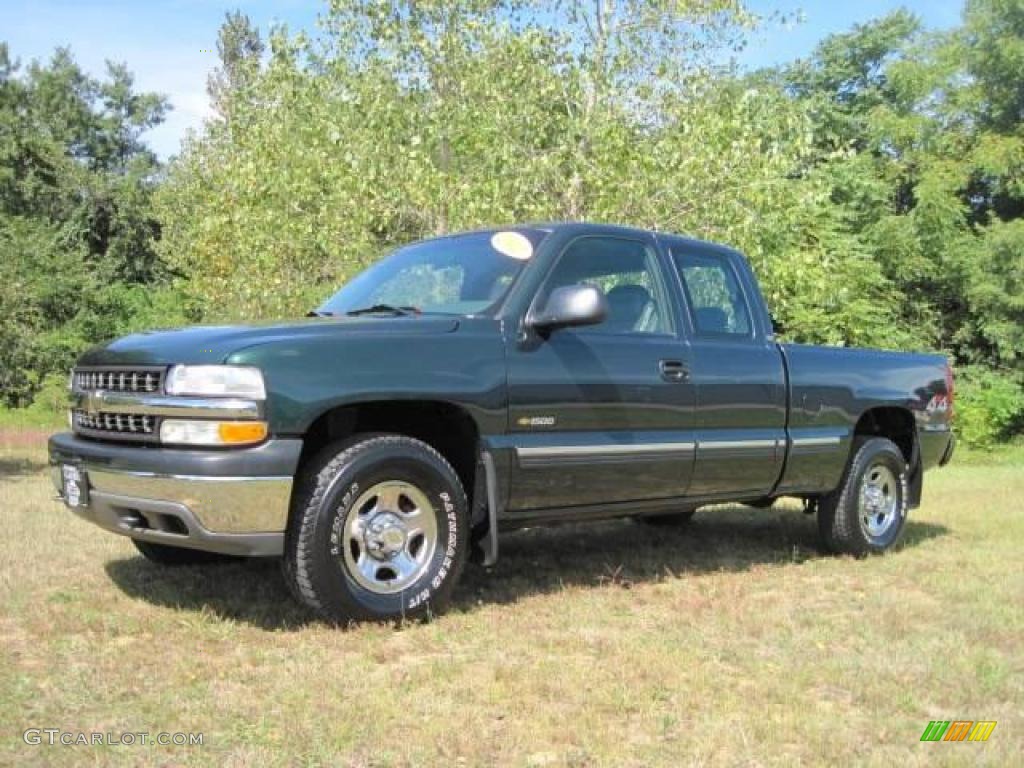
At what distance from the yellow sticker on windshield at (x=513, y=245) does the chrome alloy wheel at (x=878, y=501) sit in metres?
3.03

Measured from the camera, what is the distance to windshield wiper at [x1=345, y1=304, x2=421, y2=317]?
5340 mm

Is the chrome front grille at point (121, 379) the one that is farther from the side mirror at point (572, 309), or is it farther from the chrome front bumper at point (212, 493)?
the side mirror at point (572, 309)

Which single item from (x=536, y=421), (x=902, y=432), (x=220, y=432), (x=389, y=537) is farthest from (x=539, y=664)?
(x=902, y=432)

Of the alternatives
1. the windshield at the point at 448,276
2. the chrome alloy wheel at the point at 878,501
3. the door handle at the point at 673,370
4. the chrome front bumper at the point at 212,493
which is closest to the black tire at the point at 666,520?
the chrome alloy wheel at the point at 878,501

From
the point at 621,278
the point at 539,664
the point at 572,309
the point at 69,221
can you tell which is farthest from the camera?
the point at 69,221

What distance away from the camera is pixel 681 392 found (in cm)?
573

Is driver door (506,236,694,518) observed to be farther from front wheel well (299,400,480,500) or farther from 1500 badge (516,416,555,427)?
front wheel well (299,400,480,500)

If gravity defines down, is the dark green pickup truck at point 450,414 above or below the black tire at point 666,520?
above

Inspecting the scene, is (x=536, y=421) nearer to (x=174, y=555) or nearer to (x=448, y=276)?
(x=448, y=276)

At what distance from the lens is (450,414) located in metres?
5.05

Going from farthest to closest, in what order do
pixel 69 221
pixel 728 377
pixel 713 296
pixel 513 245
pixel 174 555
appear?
pixel 69 221
pixel 713 296
pixel 728 377
pixel 174 555
pixel 513 245

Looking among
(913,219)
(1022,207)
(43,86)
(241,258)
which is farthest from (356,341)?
(43,86)

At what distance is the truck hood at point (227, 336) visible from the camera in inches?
173

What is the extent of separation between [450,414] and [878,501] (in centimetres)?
362
